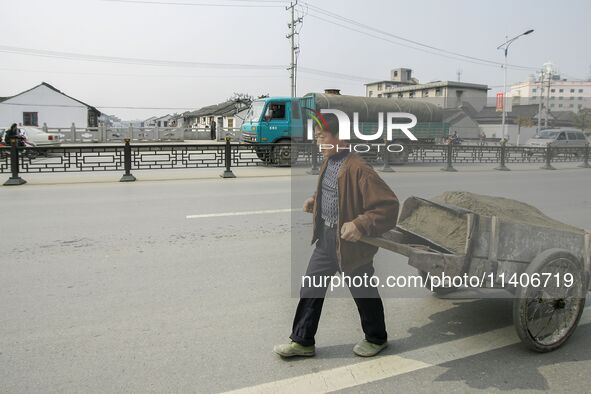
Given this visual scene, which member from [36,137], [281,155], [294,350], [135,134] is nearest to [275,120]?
[281,155]

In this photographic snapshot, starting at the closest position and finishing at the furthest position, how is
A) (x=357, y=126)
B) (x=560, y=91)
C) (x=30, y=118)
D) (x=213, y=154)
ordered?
(x=357, y=126), (x=213, y=154), (x=30, y=118), (x=560, y=91)

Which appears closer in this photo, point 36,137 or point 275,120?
point 275,120

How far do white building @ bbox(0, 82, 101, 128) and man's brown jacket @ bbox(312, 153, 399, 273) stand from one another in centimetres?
5670

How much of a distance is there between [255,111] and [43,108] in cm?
4437

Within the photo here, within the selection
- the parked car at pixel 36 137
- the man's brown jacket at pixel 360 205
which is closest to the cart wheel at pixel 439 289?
the man's brown jacket at pixel 360 205

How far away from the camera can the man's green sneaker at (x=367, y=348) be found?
3.14m

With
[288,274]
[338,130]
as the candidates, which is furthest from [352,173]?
[288,274]

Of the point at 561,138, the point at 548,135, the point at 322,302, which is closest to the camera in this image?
the point at 322,302

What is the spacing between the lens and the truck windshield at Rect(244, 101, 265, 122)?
17.9 m

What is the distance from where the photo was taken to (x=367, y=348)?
317 centimetres

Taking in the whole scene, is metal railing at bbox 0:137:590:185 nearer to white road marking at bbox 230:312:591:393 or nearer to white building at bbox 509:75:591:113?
white road marking at bbox 230:312:591:393

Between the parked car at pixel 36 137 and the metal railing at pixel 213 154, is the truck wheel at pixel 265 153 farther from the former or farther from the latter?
the parked car at pixel 36 137

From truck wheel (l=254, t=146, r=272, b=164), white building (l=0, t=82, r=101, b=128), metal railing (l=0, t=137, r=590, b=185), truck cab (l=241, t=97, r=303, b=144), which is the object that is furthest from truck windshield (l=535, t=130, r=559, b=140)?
white building (l=0, t=82, r=101, b=128)

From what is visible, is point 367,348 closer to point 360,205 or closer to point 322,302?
point 322,302
